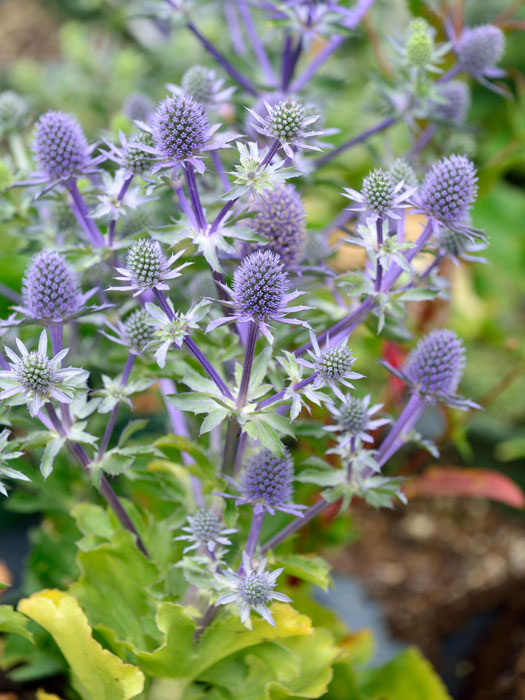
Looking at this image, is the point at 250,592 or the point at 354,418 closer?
the point at 250,592

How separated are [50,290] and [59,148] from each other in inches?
7.5

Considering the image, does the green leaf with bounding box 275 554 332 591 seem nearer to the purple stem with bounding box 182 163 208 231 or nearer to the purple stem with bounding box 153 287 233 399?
the purple stem with bounding box 153 287 233 399


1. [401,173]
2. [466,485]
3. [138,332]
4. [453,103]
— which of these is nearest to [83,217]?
[138,332]

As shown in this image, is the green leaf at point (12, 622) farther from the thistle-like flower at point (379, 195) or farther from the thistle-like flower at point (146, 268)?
the thistle-like flower at point (379, 195)

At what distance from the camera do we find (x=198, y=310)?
796 millimetres

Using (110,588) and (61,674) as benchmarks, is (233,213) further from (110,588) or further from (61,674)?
(61,674)

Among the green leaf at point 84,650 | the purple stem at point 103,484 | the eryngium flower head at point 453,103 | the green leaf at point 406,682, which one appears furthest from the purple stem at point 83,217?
the green leaf at point 406,682

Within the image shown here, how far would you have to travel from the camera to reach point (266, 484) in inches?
34.4

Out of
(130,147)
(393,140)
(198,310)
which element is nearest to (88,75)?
(393,140)

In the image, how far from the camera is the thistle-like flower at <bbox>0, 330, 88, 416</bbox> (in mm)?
773

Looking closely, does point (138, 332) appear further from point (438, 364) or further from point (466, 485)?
point (466, 485)

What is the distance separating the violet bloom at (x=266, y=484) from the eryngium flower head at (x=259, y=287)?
0.20 meters

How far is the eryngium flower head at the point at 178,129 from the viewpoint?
Answer: 0.78 metres

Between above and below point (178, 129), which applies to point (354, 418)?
below
